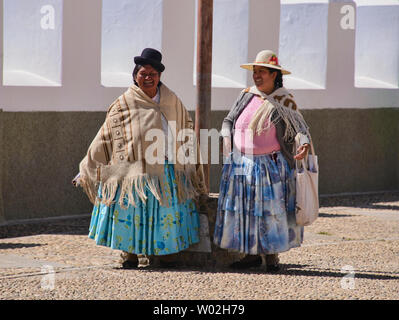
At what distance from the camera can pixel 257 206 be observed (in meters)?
7.96

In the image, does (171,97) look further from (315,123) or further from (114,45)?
(315,123)

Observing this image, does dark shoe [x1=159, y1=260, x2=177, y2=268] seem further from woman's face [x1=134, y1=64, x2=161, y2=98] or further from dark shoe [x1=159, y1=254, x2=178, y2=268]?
woman's face [x1=134, y1=64, x2=161, y2=98]

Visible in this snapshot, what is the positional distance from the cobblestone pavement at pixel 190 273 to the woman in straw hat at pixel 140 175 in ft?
1.00

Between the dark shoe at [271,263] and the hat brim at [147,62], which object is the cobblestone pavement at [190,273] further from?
the hat brim at [147,62]

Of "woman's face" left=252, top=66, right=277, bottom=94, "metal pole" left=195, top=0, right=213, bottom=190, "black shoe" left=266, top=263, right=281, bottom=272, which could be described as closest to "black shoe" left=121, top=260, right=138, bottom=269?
"black shoe" left=266, top=263, right=281, bottom=272

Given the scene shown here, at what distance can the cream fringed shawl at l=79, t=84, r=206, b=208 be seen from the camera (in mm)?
7902

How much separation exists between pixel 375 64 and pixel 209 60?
24.2ft

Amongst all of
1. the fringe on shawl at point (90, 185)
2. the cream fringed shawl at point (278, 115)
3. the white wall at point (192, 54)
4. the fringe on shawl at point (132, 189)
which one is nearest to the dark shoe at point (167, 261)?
the fringe on shawl at point (132, 189)

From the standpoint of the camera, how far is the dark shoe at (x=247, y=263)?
26.9ft

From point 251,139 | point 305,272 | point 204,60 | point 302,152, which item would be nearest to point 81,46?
point 204,60

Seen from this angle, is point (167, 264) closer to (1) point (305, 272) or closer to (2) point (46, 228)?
(1) point (305, 272)

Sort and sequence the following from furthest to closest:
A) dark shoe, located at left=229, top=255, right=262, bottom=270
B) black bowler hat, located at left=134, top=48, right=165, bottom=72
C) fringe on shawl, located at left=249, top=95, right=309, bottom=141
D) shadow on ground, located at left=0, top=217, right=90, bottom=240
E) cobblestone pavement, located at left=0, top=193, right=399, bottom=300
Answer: shadow on ground, located at left=0, top=217, right=90, bottom=240 < dark shoe, located at left=229, top=255, right=262, bottom=270 < fringe on shawl, located at left=249, top=95, right=309, bottom=141 < black bowler hat, located at left=134, top=48, right=165, bottom=72 < cobblestone pavement, located at left=0, top=193, right=399, bottom=300

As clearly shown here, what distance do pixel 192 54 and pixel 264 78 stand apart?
180 inches

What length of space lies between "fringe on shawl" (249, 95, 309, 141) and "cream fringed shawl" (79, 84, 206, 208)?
2.13ft
